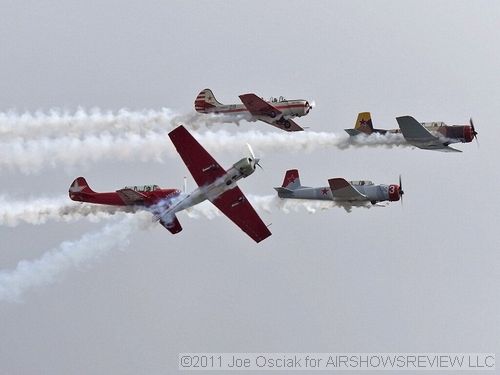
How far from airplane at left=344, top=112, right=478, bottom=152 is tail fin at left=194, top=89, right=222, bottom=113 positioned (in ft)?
25.9

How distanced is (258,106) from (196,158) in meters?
12.1

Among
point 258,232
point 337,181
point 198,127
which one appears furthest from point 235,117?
point 258,232

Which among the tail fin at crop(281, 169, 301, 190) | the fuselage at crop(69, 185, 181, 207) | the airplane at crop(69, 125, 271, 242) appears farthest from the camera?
the tail fin at crop(281, 169, 301, 190)

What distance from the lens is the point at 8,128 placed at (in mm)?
59750

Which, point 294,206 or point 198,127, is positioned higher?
point 198,127

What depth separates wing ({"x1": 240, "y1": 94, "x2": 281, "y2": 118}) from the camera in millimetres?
63781

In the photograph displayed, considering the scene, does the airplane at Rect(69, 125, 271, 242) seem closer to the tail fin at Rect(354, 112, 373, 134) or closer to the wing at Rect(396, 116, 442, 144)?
the wing at Rect(396, 116, 442, 144)

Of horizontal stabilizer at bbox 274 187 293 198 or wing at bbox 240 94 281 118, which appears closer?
wing at bbox 240 94 281 118

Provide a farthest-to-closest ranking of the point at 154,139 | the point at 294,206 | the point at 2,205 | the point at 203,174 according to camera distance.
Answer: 1. the point at 294,206
2. the point at 154,139
3. the point at 2,205
4. the point at 203,174

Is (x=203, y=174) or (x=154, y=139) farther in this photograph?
Answer: (x=154, y=139)

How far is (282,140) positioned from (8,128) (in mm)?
14405

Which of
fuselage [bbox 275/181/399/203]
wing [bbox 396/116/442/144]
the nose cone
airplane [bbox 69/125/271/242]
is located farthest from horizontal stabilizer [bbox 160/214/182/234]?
the nose cone

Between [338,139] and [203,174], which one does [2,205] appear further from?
[338,139]

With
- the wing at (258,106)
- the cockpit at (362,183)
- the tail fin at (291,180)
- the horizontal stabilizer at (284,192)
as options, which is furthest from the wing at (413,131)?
the tail fin at (291,180)
